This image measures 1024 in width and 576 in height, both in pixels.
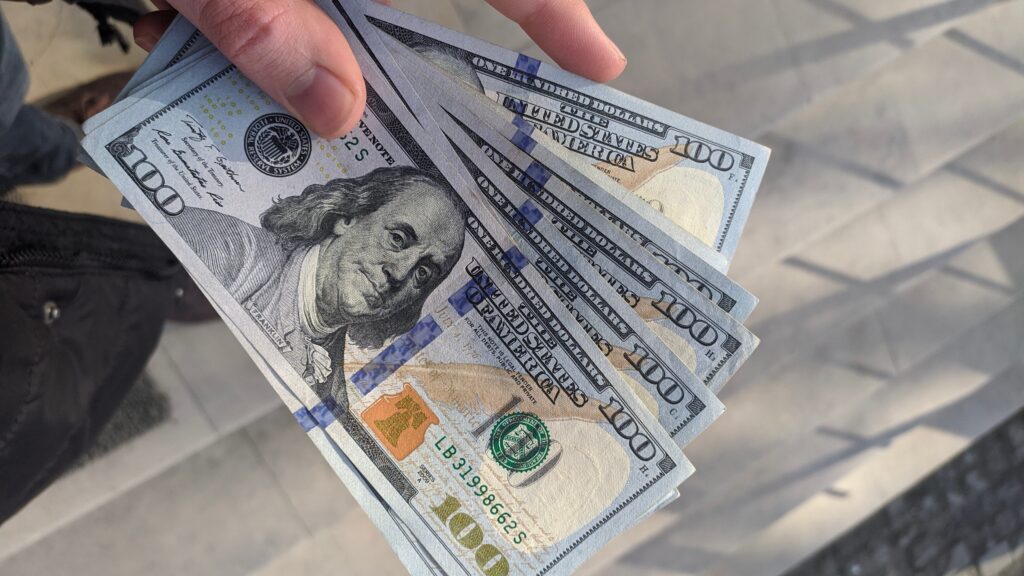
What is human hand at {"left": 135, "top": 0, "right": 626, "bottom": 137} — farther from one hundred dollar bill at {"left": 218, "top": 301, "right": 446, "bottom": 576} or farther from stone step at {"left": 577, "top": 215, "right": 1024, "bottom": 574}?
stone step at {"left": 577, "top": 215, "right": 1024, "bottom": 574}

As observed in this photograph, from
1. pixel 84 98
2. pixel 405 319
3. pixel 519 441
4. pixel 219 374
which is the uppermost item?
pixel 84 98

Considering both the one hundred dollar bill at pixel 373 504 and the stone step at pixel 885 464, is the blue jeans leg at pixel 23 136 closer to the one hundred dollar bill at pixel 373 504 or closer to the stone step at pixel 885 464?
the one hundred dollar bill at pixel 373 504

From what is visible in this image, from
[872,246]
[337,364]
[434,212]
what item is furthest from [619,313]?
→ [872,246]

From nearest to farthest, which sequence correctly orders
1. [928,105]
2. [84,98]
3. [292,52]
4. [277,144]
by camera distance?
[292,52] < [277,144] < [84,98] < [928,105]

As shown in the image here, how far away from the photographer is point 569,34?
88 cm

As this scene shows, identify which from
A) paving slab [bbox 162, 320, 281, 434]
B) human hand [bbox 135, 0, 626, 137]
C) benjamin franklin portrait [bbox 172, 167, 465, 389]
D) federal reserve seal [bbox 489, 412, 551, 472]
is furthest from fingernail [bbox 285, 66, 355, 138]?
paving slab [bbox 162, 320, 281, 434]

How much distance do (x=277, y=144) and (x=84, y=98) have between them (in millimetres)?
714

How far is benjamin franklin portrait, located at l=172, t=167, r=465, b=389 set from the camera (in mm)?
832

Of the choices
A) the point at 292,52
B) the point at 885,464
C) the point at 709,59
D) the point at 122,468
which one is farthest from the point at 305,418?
the point at 885,464

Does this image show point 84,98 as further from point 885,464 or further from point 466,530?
point 885,464

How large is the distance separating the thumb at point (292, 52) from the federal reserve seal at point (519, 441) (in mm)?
452

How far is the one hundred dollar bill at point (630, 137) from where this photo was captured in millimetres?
921

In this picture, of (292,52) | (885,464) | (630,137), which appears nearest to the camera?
(292,52)

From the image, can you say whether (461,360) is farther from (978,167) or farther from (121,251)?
(978,167)
